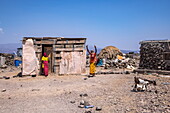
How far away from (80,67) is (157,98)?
24.2 ft

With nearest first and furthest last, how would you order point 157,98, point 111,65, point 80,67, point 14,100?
point 157,98
point 14,100
point 80,67
point 111,65

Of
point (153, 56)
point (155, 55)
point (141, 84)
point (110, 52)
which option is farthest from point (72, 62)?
point (110, 52)

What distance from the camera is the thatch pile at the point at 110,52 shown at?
21.5m

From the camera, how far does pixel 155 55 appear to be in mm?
11719

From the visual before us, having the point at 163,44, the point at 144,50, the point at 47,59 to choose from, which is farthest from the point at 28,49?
the point at 163,44

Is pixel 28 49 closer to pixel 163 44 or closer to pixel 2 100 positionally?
pixel 2 100

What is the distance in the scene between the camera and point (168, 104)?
445 centimetres

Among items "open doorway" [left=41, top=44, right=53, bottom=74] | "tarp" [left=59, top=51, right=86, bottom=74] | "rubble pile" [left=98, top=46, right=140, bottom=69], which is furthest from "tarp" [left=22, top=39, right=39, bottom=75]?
"rubble pile" [left=98, top=46, right=140, bottom=69]

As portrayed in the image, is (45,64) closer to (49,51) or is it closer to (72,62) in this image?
(49,51)

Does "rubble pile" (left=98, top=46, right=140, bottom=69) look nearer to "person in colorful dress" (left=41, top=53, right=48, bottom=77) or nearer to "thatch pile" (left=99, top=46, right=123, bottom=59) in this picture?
"thatch pile" (left=99, top=46, right=123, bottom=59)

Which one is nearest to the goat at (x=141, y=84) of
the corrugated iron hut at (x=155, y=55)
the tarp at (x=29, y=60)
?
the corrugated iron hut at (x=155, y=55)

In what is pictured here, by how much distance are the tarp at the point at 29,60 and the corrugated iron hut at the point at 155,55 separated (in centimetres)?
810

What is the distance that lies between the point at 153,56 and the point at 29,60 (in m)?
8.96

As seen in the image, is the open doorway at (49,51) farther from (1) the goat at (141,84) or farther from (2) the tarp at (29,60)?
(1) the goat at (141,84)
